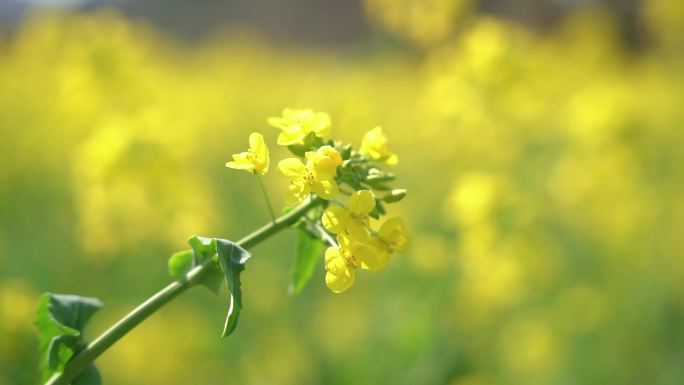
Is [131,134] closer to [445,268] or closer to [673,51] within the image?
[445,268]

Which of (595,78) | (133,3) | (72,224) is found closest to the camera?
(72,224)

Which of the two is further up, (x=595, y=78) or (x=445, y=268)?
Answer: (x=445, y=268)

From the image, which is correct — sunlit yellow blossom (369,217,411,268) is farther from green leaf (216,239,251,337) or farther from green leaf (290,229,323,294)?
green leaf (216,239,251,337)

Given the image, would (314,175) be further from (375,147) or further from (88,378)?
(88,378)

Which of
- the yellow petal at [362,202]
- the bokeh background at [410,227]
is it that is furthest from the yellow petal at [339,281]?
the bokeh background at [410,227]

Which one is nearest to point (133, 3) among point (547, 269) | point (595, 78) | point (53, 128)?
point (595, 78)

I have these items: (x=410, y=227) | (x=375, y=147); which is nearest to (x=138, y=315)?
(x=375, y=147)

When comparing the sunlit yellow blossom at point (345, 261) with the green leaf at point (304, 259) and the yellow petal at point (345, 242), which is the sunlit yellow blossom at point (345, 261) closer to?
the yellow petal at point (345, 242)
